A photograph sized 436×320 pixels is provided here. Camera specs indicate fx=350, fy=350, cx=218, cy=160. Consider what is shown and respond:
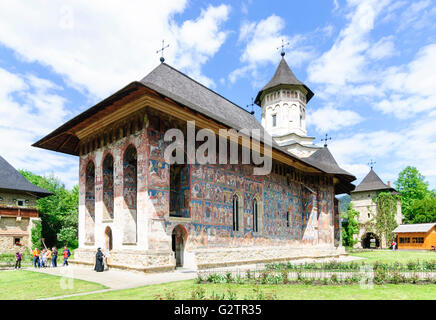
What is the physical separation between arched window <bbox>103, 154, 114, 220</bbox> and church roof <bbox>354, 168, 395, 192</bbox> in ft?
124

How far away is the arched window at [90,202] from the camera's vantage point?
651 inches

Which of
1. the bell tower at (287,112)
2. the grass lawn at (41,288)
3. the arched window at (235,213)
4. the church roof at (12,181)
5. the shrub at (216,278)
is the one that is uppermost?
the bell tower at (287,112)

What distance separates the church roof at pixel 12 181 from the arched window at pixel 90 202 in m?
13.6

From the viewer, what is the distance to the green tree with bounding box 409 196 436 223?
43.4 metres

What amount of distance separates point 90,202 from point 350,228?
113 feet

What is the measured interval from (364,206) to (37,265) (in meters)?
39.3

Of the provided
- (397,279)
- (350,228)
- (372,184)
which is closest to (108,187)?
(397,279)

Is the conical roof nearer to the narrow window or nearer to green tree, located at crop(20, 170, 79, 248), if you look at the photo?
the narrow window

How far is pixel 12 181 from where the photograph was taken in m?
27.9

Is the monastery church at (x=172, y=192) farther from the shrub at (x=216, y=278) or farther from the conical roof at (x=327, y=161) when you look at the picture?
the shrub at (x=216, y=278)

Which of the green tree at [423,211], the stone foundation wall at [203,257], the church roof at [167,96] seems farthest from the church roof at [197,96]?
the green tree at [423,211]

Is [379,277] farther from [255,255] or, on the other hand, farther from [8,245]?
[8,245]

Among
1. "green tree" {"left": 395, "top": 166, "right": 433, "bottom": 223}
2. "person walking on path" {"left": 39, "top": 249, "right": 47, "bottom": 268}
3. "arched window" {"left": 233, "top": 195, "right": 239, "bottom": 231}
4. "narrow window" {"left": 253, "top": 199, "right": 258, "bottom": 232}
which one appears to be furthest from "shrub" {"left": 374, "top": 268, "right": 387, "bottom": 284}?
"green tree" {"left": 395, "top": 166, "right": 433, "bottom": 223}

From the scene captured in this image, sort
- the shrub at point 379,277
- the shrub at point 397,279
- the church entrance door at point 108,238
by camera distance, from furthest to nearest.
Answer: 1. the church entrance door at point 108,238
2. the shrub at point 397,279
3. the shrub at point 379,277
